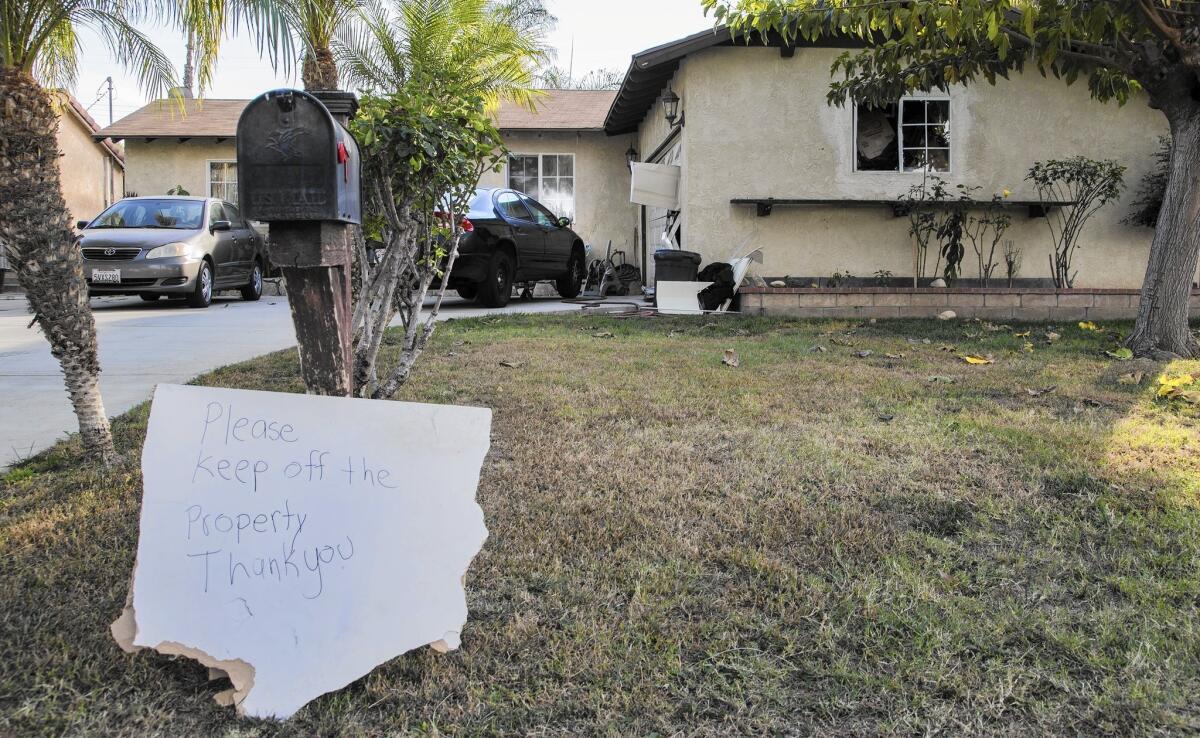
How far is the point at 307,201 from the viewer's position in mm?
2289

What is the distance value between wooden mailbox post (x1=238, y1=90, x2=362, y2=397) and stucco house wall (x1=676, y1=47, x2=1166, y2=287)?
9.09 m

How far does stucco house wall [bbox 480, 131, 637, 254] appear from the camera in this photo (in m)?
17.5

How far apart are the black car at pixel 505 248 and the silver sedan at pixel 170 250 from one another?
3637 mm

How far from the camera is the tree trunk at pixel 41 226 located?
129 inches

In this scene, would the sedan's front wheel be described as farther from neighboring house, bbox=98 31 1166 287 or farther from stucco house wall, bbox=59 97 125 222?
stucco house wall, bbox=59 97 125 222

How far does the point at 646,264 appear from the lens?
52.7 feet

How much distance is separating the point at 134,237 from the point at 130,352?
566cm

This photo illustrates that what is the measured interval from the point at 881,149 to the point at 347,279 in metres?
9.96

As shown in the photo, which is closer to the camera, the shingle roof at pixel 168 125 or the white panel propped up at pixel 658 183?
the white panel propped up at pixel 658 183

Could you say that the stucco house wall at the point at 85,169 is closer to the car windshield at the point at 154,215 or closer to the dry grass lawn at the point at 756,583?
the car windshield at the point at 154,215

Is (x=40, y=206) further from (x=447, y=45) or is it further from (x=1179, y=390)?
(x=447, y=45)

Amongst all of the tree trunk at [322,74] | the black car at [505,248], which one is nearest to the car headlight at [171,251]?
the tree trunk at [322,74]

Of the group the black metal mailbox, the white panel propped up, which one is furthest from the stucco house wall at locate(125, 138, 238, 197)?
the black metal mailbox

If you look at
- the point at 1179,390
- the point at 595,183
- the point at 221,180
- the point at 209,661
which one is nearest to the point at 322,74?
the point at 595,183
